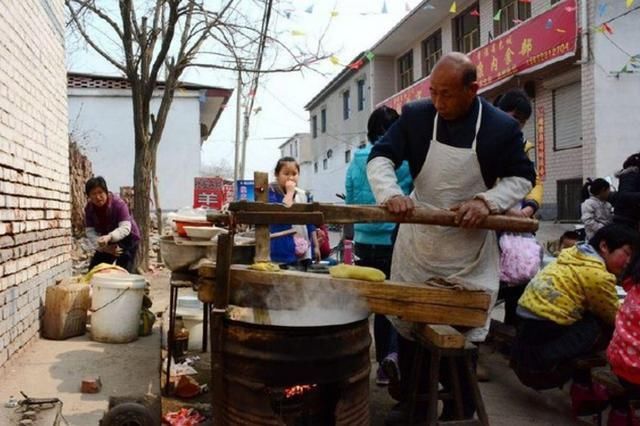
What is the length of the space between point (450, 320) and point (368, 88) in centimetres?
2618

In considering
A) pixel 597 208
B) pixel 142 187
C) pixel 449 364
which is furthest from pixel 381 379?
pixel 142 187

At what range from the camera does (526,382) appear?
4328 millimetres

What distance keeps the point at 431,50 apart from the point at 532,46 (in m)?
9.49

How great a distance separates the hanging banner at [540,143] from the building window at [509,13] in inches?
113

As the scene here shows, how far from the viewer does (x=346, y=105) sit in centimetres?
3272

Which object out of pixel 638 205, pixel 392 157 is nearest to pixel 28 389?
pixel 392 157

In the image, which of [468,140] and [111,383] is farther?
[111,383]

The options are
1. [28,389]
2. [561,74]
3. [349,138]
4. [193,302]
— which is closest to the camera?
[28,389]

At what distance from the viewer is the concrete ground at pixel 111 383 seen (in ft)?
13.1

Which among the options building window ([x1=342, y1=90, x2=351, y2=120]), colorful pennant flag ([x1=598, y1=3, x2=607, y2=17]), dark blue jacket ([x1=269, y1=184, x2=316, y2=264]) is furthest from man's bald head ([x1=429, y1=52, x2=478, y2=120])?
building window ([x1=342, y1=90, x2=351, y2=120])

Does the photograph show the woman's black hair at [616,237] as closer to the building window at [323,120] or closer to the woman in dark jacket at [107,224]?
the woman in dark jacket at [107,224]

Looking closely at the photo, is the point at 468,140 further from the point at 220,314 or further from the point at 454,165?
the point at 220,314

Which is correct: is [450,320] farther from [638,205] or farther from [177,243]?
[638,205]

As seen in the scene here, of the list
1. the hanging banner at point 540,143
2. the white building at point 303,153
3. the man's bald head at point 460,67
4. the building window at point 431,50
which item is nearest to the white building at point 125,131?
the building window at point 431,50
